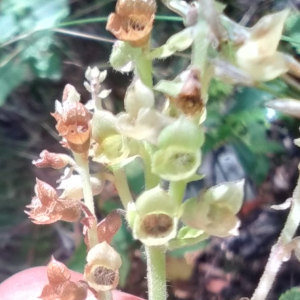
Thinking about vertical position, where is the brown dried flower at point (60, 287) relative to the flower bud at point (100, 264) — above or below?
below

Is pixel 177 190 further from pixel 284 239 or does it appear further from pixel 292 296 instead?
pixel 292 296

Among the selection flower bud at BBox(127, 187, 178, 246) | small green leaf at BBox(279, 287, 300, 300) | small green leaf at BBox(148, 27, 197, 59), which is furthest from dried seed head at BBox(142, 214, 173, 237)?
small green leaf at BBox(279, 287, 300, 300)

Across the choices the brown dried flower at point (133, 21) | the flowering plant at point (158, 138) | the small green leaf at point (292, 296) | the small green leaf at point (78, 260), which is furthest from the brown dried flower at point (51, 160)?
the small green leaf at point (78, 260)

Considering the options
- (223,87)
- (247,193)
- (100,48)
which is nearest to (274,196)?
(247,193)

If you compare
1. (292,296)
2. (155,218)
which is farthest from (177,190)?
(292,296)

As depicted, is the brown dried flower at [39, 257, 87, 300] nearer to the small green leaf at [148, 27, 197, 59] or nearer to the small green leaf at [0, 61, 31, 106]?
the small green leaf at [148, 27, 197, 59]

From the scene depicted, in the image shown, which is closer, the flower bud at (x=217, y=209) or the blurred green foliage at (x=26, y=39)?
the flower bud at (x=217, y=209)

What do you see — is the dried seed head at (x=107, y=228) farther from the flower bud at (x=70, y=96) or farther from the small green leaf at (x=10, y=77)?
the small green leaf at (x=10, y=77)
